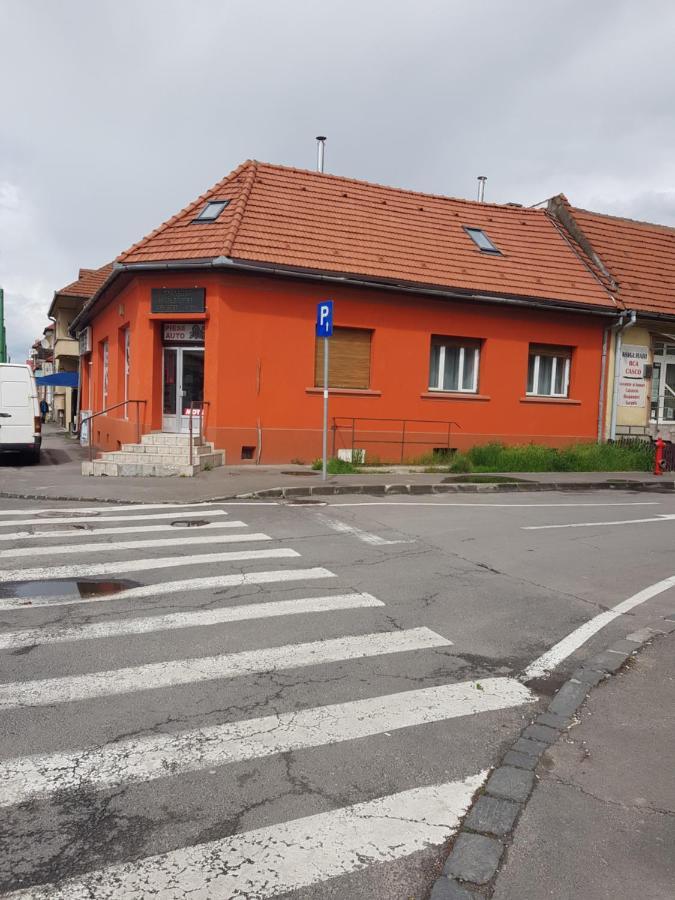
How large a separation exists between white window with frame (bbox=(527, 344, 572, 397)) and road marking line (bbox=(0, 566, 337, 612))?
47.2 feet

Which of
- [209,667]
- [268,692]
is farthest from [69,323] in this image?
[268,692]

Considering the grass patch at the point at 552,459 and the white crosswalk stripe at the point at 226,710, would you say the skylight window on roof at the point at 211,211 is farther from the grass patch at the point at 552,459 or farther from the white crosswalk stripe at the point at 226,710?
the white crosswalk stripe at the point at 226,710

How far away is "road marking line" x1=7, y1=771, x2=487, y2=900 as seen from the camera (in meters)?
2.51

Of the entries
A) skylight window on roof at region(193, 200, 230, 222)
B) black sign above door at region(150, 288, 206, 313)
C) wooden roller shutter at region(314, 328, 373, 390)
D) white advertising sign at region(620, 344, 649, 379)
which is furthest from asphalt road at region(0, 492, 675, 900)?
white advertising sign at region(620, 344, 649, 379)

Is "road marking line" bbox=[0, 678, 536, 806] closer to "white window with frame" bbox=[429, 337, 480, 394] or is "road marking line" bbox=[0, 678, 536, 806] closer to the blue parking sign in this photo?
the blue parking sign

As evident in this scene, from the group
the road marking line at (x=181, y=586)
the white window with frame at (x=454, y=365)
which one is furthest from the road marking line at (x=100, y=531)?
the white window with frame at (x=454, y=365)

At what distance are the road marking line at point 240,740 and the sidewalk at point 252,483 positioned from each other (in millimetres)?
7969

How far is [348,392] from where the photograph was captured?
17375 mm

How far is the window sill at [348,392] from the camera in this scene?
17.0m

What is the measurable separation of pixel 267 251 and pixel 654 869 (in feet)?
50.3

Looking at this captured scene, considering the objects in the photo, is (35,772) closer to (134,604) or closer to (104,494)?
(134,604)

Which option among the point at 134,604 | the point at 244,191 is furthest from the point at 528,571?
the point at 244,191

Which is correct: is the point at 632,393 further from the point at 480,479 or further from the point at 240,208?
the point at 240,208

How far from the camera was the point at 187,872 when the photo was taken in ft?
8.55
